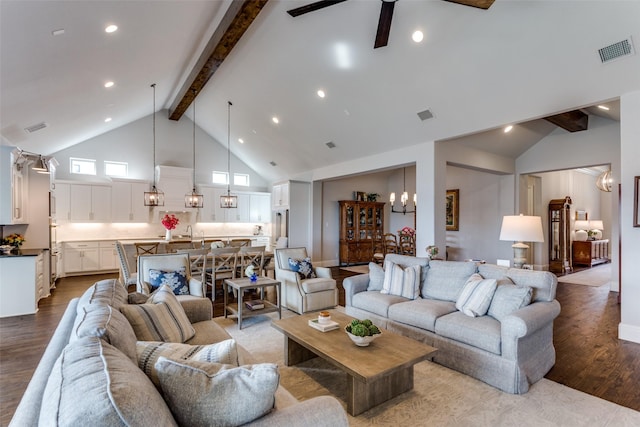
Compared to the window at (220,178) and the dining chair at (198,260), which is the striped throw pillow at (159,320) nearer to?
the dining chair at (198,260)

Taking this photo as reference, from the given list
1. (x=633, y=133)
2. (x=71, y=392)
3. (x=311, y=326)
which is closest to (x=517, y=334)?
(x=311, y=326)

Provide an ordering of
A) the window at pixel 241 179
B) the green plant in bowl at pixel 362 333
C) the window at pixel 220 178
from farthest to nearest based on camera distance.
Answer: the window at pixel 241 179 < the window at pixel 220 178 < the green plant in bowl at pixel 362 333

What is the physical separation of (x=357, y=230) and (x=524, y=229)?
233 inches

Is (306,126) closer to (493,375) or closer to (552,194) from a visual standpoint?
(493,375)

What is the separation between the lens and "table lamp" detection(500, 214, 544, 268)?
3662 millimetres

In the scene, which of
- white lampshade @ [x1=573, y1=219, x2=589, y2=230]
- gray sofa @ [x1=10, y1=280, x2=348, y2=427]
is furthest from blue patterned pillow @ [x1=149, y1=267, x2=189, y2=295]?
white lampshade @ [x1=573, y1=219, x2=589, y2=230]

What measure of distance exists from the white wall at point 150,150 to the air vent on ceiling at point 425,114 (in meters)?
6.53

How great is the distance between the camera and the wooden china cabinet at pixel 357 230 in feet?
30.5

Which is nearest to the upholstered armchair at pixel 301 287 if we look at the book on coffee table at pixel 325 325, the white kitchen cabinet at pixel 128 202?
the book on coffee table at pixel 325 325

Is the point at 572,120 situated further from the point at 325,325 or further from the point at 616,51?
the point at 325,325

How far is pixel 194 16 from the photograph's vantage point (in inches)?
160

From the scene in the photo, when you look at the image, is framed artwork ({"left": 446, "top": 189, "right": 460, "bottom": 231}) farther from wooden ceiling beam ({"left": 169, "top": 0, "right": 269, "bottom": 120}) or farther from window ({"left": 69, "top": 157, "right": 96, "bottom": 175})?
window ({"left": 69, "top": 157, "right": 96, "bottom": 175})

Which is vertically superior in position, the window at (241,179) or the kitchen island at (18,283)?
the window at (241,179)

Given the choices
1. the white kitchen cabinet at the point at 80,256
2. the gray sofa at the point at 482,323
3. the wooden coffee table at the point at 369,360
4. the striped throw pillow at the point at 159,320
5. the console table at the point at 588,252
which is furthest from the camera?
the console table at the point at 588,252
